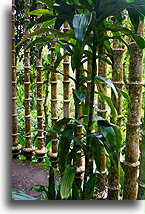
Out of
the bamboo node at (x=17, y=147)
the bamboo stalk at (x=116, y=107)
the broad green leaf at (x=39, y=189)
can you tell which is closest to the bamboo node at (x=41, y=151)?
the bamboo node at (x=17, y=147)

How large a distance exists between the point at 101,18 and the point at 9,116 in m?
0.65

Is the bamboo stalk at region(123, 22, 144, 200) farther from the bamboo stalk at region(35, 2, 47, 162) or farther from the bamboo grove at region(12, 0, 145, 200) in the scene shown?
the bamboo stalk at region(35, 2, 47, 162)

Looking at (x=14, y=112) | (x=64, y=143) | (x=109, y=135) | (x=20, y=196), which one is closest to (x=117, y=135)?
(x=109, y=135)

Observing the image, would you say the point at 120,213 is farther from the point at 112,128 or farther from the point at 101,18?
the point at 101,18

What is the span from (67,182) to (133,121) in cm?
43

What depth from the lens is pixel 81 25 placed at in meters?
0.78

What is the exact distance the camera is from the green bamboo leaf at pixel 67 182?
896mm

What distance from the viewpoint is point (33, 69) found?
141 cm

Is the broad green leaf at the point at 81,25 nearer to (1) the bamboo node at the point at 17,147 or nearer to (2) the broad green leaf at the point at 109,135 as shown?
(2) the broad green leaf at the point at 109,135

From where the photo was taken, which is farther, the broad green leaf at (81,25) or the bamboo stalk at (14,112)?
the bamboo stalk at (14,112)

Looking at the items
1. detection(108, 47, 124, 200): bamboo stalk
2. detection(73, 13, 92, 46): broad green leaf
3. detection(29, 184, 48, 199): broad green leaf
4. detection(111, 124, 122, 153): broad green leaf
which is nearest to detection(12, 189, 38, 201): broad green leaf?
detection(29, 184, 48, 199): broad green leaf

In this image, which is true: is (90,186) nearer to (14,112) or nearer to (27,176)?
(27,176)

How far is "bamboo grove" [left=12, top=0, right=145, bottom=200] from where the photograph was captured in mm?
921

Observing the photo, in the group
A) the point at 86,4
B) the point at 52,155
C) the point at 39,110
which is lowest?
the point at 52,155
